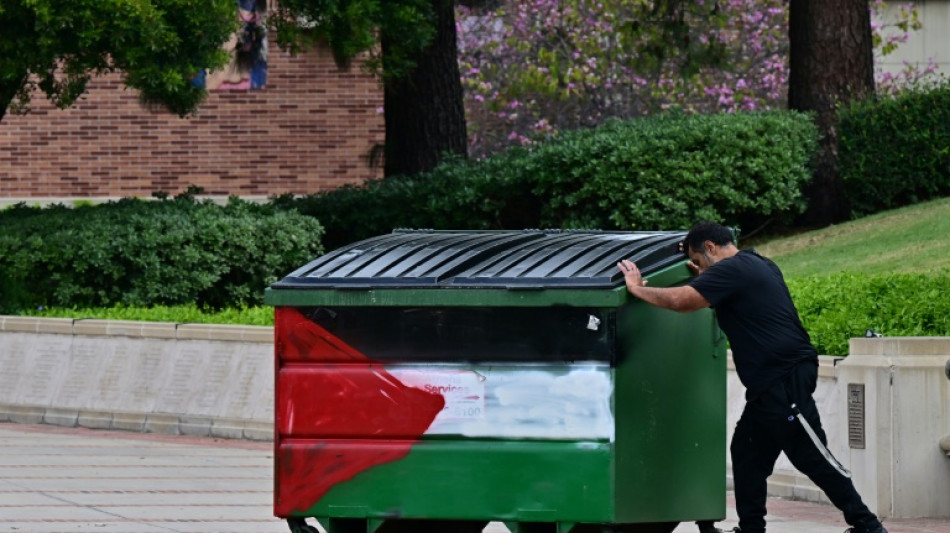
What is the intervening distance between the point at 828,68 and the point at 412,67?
453 cm

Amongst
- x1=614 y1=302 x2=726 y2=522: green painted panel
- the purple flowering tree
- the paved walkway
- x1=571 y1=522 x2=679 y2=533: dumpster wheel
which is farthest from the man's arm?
the purple flowering tree

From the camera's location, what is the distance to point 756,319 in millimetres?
7609

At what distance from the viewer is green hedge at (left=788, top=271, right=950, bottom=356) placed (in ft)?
35.2

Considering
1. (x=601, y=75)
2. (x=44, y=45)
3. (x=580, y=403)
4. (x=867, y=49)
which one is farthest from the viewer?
(x=601, y=75)

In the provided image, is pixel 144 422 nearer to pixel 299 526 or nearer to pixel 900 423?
pixel 299 526

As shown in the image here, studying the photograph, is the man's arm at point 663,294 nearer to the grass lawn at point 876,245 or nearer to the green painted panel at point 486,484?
the green painted panel at point 486,484

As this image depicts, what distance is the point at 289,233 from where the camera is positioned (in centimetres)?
1667

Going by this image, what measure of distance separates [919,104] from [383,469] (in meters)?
11.9

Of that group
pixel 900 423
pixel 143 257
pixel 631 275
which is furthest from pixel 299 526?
pixel 143 257

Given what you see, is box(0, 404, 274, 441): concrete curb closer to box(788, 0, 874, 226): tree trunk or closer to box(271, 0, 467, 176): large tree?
box(271, 0, 467, 176): large tree

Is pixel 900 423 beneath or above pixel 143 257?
beneath

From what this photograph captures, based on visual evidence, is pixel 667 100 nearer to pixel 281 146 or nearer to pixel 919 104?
pixel 281 146

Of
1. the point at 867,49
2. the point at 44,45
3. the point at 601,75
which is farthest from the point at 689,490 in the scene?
the point at 601,75

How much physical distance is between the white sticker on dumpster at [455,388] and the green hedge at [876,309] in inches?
156
